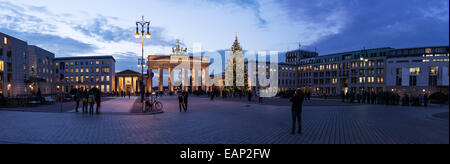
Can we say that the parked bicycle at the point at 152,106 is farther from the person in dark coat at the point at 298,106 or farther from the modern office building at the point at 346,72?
the modern office building at the point at 346,72

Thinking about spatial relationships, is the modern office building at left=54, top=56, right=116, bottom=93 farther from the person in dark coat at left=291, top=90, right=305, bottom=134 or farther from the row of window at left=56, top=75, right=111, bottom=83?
the person in dark coat at left=291, top=90, right=305, bottom=134

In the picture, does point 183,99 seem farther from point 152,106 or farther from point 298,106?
point 298,106

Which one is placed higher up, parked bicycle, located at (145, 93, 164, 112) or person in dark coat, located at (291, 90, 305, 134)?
person in dark coat, located at (291, 90, 305, 134)

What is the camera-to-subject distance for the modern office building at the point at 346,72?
81562mm

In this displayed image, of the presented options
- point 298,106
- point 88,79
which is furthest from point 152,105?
point 88,79

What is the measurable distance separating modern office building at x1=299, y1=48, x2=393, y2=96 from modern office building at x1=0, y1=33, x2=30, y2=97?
308 feet

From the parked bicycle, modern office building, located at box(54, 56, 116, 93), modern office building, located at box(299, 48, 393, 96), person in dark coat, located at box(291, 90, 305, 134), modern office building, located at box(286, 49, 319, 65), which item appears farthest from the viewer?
modern office building, located at box(286, 49, 319, 65)

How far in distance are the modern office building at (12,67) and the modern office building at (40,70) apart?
343cm

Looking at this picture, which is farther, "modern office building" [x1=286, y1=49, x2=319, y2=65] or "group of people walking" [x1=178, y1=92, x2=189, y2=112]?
"modern office building" [x1=286, y1=49, x2=319, y2=65]

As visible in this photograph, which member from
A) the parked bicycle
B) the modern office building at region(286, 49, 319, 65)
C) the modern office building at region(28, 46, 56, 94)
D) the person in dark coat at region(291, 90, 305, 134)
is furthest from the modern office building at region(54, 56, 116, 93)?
the modern office building at region(286, 49, 319, 65)

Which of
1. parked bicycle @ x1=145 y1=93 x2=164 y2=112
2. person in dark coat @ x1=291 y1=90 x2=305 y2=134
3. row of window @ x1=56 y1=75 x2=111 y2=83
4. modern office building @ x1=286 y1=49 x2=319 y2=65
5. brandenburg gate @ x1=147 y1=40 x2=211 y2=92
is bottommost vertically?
parked bicycle @ x1=145 y1=93 x2=164 y2=112

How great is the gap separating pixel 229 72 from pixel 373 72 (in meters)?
66.0

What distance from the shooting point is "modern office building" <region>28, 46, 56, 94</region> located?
64.0 metres
